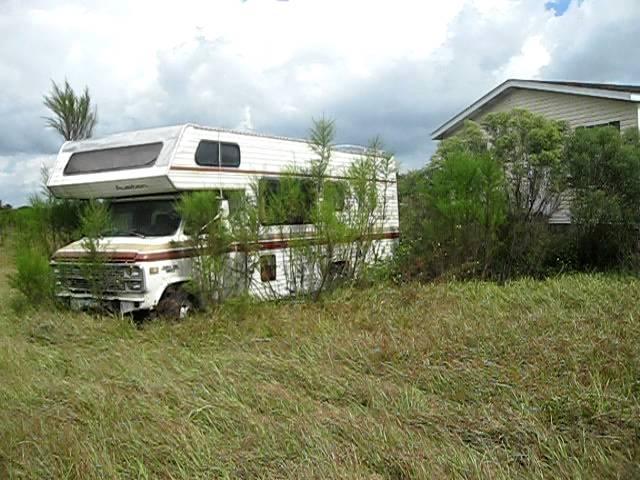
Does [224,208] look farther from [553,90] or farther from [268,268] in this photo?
[553,90]

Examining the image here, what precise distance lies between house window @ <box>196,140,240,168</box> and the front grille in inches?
74.3

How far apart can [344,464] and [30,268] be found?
6.92m

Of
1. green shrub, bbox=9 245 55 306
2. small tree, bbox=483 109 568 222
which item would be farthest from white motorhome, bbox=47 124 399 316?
small tree, bbox=483 109 568 222

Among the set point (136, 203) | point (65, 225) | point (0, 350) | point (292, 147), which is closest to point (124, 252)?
point (136, 203)

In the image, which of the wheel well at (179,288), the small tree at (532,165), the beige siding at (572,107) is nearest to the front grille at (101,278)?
the wheel well at (179,288)

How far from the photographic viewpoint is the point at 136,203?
948 centimetres

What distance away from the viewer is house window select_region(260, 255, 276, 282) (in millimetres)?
9508

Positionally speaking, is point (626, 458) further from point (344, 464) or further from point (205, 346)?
point (205, 346)

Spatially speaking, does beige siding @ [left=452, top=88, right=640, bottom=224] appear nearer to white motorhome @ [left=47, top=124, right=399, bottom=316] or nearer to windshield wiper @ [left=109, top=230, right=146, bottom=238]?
white motorhome @ [left=47, top=124, right=399, bottom=316]

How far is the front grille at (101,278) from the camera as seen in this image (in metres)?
8.39

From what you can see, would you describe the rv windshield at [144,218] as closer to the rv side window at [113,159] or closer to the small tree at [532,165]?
the rv side window at [113,159]

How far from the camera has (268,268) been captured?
9.68 m

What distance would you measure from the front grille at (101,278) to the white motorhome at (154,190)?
1 cm

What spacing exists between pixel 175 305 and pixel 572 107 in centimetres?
1173
